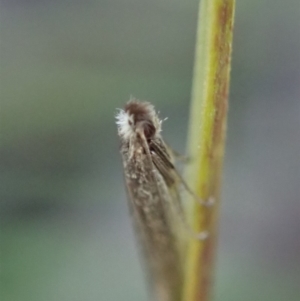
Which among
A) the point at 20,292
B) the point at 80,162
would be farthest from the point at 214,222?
the point at 80,162

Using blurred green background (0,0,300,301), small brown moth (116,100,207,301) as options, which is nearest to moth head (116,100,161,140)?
small brown moth (116,100,207,301)

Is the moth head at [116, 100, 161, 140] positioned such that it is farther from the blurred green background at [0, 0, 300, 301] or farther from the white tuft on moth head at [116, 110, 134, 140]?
the blurred green background at [0, 0, 300, 301]

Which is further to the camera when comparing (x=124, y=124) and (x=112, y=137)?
(x=112, y=137)

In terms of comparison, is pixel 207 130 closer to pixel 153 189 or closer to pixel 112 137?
pixel 153 189

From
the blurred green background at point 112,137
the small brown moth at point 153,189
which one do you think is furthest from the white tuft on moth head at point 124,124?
the blurred green background at point 112,137

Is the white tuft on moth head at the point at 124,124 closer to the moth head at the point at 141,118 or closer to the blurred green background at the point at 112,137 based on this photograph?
the moth head at the point at 141,118

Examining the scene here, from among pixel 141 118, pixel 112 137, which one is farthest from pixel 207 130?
pixel 112 137
